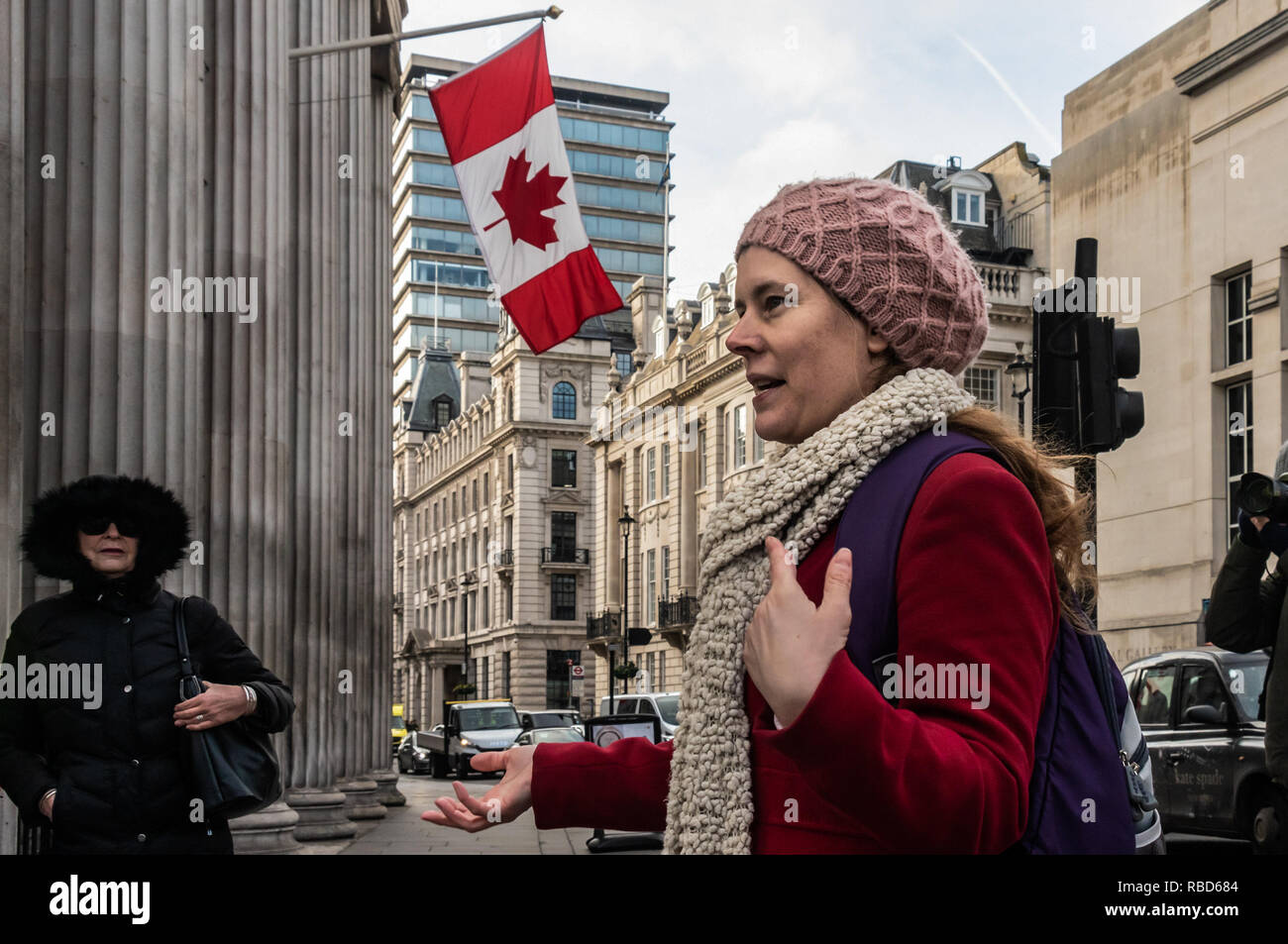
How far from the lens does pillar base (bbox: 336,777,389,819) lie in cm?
1680

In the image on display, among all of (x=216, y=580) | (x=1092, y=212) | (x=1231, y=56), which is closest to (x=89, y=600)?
(x=216, y=580)

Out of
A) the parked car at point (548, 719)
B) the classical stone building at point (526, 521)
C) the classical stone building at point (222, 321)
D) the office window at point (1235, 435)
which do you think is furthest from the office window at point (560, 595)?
the classical stone building at point (222, 321)

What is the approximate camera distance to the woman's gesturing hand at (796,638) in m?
1.53

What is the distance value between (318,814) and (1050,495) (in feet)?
42.4

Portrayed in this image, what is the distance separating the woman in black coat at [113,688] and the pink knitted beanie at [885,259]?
3.08m

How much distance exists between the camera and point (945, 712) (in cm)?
158

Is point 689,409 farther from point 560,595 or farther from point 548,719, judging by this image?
point 548,719

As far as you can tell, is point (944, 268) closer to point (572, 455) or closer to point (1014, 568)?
point (1014, 568)

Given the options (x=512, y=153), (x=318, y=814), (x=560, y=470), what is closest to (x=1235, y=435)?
(x=512, y=153)

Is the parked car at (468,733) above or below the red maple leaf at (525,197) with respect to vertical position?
below

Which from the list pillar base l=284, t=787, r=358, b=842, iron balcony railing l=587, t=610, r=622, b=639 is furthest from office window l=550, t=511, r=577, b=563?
pillar base l=284, t=787, r=358, b=842

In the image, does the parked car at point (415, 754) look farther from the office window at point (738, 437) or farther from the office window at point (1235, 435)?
the office window at point (1235, 435)
